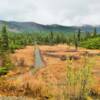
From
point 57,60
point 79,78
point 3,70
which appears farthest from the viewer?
point 57,60

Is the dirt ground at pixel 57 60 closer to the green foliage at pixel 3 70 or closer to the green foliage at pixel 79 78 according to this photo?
the green foliage at pixel 79 78

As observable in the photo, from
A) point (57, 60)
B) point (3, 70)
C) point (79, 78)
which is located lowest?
point (57, 60)

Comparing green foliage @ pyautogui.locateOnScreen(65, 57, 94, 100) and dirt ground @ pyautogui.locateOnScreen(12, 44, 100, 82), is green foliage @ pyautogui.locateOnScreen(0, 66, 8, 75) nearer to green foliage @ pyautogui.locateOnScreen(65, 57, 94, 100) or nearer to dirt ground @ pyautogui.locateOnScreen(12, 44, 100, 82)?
dirt ground @ pyautogui.locateOnScreen(12, 44, 100, 82)

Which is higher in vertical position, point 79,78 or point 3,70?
point 79,78

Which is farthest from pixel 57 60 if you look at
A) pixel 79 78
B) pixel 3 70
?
pixel 79 78

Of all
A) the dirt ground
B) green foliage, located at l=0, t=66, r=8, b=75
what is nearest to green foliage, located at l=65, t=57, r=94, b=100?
the dirt ground

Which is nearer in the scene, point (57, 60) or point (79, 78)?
point (79, 78)

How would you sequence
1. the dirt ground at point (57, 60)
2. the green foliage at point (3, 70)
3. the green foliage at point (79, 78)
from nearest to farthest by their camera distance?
Answer: the green foliage at point (79, 78) → the dirt ground at point (57, 60) → the green foliage at point (3, 70)

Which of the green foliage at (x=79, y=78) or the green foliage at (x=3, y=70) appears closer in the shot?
the green foliage at (x=79, y=78)

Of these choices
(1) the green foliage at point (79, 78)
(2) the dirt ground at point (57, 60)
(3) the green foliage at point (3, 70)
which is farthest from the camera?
(3) the green foliage at point (3, 70)

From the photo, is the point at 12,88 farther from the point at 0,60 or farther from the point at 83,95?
the point at 0,60

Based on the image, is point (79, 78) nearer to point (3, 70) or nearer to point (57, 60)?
point (3, 70)

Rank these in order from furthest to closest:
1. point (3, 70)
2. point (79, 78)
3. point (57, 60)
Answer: point (57, 60) → point (3, 70) → point (79, 78)

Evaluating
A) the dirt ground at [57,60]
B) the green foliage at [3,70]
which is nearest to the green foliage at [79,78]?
the dirt ground at [57,60]
